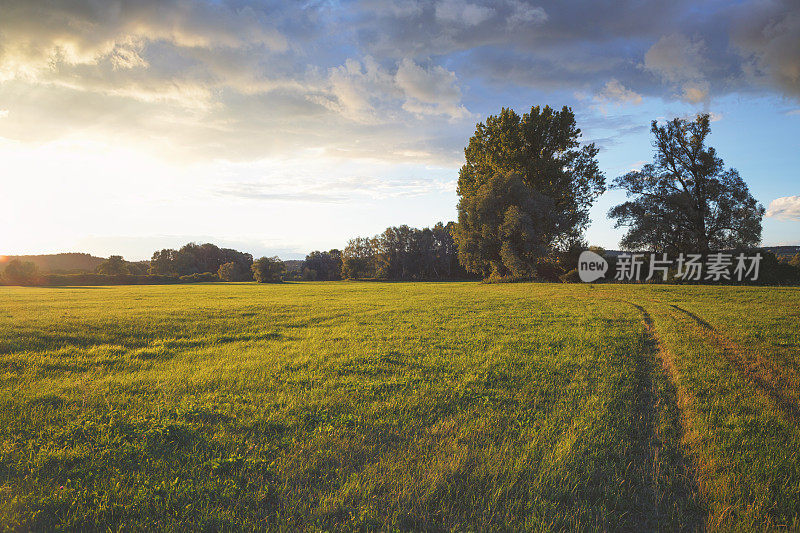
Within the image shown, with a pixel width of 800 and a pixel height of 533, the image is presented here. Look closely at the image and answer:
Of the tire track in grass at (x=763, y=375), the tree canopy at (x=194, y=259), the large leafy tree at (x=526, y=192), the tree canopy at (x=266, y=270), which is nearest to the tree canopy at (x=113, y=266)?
the tree canopy at (x=194, y=259)

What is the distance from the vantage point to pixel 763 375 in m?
9.49

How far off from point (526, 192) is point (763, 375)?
3748 centimetres

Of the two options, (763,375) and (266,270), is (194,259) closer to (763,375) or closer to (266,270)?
(266,270)

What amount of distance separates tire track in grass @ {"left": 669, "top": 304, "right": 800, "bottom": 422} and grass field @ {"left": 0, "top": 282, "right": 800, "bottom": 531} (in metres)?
0.07

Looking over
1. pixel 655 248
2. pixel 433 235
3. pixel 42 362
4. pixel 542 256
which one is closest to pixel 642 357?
pixel 42 362

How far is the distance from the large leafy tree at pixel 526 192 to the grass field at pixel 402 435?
1314 inches

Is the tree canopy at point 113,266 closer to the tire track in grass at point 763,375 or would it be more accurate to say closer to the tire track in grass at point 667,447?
the tire track in grass at point 667,447

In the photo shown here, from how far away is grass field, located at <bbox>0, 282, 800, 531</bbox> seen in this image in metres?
4.27

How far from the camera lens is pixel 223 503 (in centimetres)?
430

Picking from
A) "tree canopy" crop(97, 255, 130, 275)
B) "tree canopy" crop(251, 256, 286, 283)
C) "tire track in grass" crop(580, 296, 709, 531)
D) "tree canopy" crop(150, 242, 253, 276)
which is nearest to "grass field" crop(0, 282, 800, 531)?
"tire track in grass" crop(580, 296, 709, 531)

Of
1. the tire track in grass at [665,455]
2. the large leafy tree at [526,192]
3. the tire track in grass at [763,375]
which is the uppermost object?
the large leafy tree at [526,192]

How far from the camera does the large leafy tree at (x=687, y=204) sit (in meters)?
42.5

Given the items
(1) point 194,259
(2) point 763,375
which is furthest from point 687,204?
(1) point 194,259
